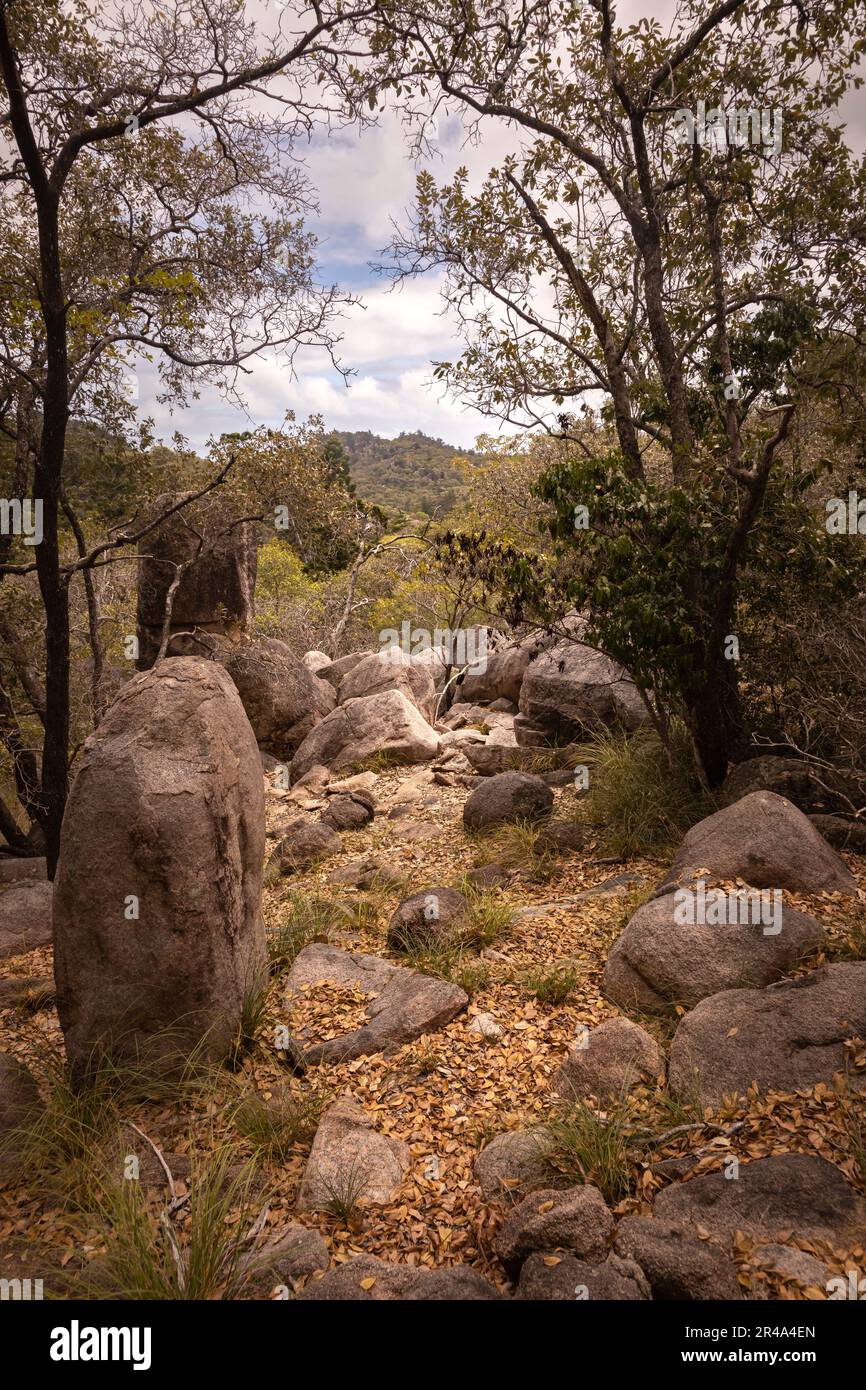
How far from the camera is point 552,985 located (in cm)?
525

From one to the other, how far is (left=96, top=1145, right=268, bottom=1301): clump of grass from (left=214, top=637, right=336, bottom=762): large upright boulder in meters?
10.7

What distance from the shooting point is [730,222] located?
370 inches

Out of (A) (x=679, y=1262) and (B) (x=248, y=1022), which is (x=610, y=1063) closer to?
(A) (x=679, y=1262)

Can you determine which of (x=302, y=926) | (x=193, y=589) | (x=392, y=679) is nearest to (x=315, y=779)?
(x=392, y=679)

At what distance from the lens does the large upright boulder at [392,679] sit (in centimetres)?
1430

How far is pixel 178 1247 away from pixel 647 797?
588cm

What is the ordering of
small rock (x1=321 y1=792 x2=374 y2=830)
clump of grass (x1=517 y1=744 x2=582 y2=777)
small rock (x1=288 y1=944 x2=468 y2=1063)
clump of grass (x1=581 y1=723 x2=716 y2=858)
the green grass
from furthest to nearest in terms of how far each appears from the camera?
clump of grass (x1=517 y1=744 x2=582 y2=777)
small rock (x1=321 y1=792 x2=374 y2=830)
clump of grass (x1=581 y1=723 x2=716 y2=858)
small rock (x1=288 y1=944 x2=468 y2=1063)
the green grass

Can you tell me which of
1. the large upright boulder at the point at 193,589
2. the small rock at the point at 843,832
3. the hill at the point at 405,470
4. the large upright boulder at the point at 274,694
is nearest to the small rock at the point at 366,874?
the small rock at the point at 843,832

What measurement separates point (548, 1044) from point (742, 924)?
1.49 m

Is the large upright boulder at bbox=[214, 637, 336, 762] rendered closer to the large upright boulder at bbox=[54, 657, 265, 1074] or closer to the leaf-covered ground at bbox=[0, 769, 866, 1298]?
the leaf-covered ground at bbox=[0, 769, 866, 1298]

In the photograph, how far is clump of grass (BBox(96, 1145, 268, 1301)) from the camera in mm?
2957

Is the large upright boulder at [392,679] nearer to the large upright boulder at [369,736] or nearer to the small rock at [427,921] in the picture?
the large upright boulder at [369,736]

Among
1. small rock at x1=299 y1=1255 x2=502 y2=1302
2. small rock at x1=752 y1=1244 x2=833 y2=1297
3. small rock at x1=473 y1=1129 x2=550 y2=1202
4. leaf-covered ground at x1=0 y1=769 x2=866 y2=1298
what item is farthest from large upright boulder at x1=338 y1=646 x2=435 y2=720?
small rock at x1=752 y1=1244 x2=833 y2=1297
